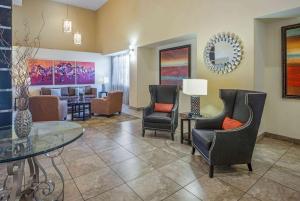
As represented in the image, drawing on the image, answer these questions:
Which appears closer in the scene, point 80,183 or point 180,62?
point 80,183

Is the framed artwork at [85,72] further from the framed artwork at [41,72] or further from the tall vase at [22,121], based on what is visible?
the tall vase at [22,121]

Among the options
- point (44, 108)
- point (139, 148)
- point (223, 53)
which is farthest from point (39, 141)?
point (223, 53)

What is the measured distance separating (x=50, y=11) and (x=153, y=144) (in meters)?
8.70

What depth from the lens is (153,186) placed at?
2275mm

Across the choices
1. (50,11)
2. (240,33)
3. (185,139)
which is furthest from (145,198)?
(50,11)

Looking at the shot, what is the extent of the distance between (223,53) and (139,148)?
9.01 ft

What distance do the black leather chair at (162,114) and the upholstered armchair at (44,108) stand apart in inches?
97.1

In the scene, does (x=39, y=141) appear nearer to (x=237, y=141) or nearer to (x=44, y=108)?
(x=237, y=141)

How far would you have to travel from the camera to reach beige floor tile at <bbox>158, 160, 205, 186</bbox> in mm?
2420

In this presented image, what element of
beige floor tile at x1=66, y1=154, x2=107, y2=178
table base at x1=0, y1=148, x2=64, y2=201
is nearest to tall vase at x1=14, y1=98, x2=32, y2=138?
table base at x1=0, y1=148, x2=64, y2=201

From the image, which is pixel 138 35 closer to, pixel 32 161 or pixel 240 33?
pixel 240 33

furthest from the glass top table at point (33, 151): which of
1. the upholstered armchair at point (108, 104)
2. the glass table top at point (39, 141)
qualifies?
the upholstered armchair at point (108, 104)

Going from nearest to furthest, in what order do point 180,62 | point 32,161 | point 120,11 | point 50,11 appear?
1. point 32,161
2. point 180,62
3. point 120,11
4. point 50,11

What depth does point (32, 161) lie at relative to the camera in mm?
2201
